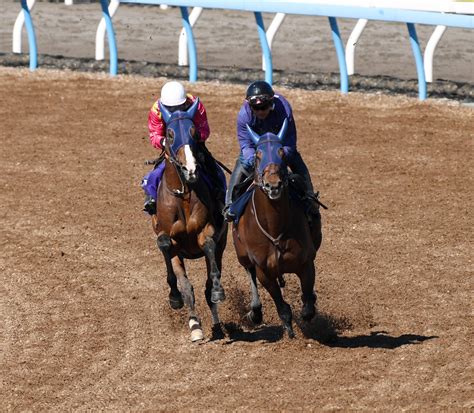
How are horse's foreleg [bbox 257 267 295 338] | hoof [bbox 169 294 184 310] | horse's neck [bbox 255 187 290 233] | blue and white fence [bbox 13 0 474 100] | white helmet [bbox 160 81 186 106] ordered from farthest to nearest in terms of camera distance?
blue and white fence [bbox 13 0 474 100] < hoof [bbox 169 294 184 310] < white helmet [bbox 160 81 186 106] < horse's foreleg [bbox 257 267 295 338] < horse's neck [bbox 255 187 290 233]

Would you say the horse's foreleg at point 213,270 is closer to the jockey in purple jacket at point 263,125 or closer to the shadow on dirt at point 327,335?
the jockey in purple jacket at point 263,125

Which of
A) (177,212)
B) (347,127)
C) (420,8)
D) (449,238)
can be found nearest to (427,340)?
(177,212)

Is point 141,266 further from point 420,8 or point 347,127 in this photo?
point 420,8

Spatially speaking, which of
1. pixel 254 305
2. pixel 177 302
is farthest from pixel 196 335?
pixel 177 302

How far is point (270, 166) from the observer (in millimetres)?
10711

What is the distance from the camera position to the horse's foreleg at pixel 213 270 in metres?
11.7

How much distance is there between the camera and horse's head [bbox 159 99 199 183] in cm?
1136

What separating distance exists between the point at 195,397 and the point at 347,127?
10.1 meters

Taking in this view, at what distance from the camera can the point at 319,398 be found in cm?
1010

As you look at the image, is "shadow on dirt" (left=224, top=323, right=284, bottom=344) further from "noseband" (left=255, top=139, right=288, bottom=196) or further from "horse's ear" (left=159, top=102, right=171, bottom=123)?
"horse's ear" (left=159, top=102, right=171, bottom=123)

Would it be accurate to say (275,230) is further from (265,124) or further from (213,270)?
(265,124)

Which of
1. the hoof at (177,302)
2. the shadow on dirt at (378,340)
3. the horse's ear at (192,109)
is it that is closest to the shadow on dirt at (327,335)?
the shadow on dirt at (378,340)

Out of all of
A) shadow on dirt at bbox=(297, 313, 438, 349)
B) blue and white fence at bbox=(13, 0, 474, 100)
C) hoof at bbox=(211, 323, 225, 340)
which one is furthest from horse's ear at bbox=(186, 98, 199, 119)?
blue and white fence at bbox=(13, 0, 474, 100)

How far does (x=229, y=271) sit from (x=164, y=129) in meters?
2.50
